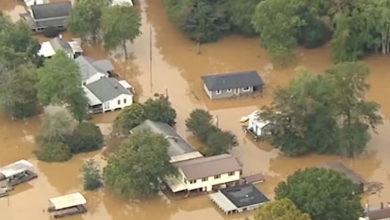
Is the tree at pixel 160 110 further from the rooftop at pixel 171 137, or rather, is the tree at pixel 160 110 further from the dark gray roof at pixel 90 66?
the dark gray roof at pixel 90 66

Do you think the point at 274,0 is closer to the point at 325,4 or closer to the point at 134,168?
the point at 325,4

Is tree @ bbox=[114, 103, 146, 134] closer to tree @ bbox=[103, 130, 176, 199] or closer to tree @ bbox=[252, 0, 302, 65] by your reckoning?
tree @ bbox=[103, 130, 176, 199]

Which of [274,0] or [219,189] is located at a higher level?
[274,0]

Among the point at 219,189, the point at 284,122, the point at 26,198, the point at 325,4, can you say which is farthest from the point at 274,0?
the point at 26,198

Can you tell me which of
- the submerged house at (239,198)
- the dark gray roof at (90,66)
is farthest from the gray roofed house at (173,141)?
the dark gray roof at (90,66)

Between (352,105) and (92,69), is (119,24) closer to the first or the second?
(92,69)

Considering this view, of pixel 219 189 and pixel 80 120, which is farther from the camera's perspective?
pixel 80 120

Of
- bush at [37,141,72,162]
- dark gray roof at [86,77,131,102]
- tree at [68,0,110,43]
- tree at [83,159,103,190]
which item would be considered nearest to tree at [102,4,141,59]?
tree at [68,0,110,43]

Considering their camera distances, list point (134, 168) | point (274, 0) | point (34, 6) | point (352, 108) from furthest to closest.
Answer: point (34, 6)
point (274, 0)
point (352, 108)
point (134, 168)
